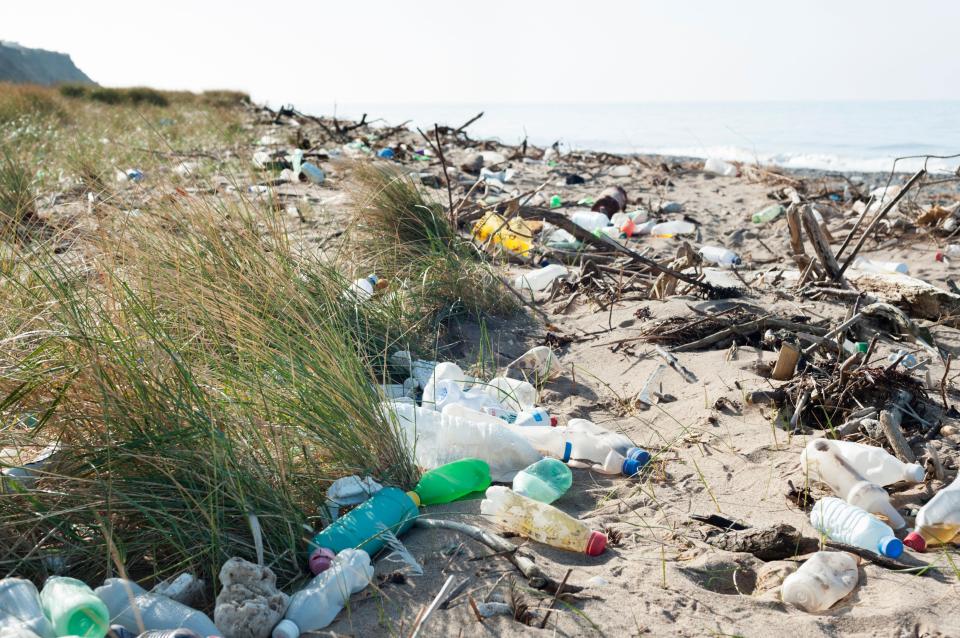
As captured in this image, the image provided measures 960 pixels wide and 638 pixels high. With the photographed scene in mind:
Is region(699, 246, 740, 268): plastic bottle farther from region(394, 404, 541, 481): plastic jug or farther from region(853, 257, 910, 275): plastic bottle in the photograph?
region(394, 404, 541, 481): plastic jug

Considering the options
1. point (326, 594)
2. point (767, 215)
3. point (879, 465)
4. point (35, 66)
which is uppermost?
point (35, 66)

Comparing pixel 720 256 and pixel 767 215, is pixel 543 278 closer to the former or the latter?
pixel 720 256

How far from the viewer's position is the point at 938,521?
5.78ft

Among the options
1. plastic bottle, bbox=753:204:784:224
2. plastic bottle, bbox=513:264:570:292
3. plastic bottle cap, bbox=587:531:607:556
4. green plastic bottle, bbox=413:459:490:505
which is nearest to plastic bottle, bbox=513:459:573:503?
green plastic bottle, bbox=413:459:490:505

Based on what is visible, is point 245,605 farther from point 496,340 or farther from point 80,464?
point 496,340

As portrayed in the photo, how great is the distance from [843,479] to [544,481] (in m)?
0.77

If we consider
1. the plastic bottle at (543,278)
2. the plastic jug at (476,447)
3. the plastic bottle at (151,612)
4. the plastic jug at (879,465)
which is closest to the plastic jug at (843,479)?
the plastic jug at (879,465)

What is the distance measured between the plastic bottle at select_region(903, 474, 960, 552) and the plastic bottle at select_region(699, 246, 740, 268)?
305 cm

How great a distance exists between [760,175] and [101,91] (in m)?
18.3

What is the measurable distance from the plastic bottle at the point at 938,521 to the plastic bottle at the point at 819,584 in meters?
0.23

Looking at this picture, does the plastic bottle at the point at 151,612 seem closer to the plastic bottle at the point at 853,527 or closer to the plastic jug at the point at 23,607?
the plastic jug at the point at 23,607

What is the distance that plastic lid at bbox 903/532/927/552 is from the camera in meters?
1.73

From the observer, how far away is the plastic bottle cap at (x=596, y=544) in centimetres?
176

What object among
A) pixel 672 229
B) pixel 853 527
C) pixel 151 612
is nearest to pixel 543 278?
pixel 672 229
